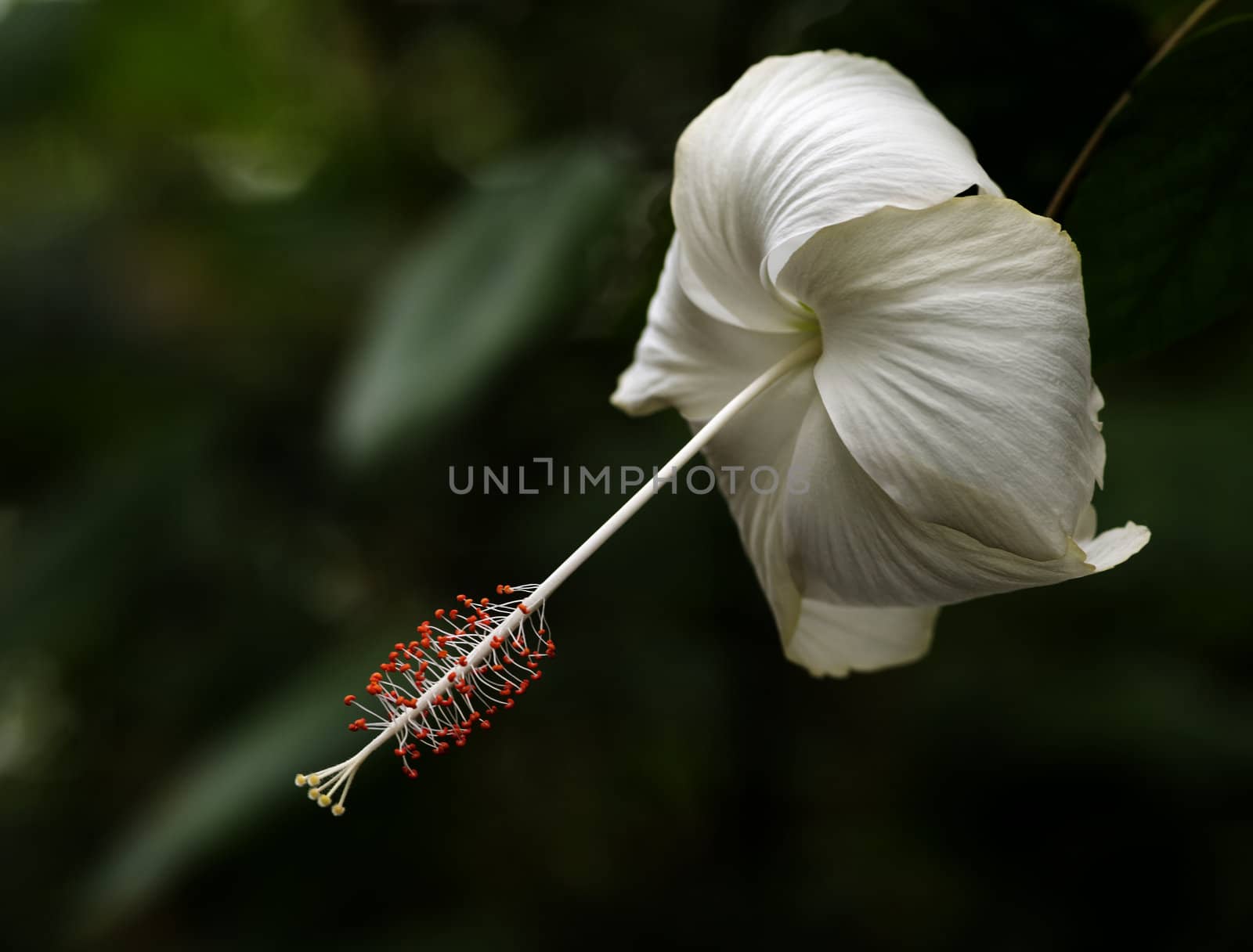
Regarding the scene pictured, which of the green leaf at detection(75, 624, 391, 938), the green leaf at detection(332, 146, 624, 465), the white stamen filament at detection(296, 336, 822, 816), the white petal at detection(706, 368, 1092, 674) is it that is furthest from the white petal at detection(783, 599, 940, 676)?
the green leaf at detection(75, 624, 391, 938)

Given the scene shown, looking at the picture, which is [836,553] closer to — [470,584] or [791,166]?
[791,166]

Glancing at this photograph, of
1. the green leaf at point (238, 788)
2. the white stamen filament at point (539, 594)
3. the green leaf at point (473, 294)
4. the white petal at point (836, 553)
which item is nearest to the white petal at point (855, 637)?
the white petal at point (836, 553)

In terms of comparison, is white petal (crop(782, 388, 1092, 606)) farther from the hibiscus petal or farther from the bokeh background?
the bokeh background

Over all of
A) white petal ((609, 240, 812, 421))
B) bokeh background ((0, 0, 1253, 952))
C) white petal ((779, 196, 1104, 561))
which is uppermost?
white petal ((779, 196, 1104, 561))

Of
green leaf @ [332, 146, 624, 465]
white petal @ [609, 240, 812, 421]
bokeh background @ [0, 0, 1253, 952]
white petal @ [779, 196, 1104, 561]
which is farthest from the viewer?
bokeh background @ [0, 0, 1253, 952]

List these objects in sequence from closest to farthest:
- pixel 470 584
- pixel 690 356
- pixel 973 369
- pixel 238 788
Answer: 1. pixel 973 369
2. pixel 690 356
3. pixel 238 788
4. pixel 470 584

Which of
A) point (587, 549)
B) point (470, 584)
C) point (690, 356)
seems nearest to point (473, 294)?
point (470, 584)
